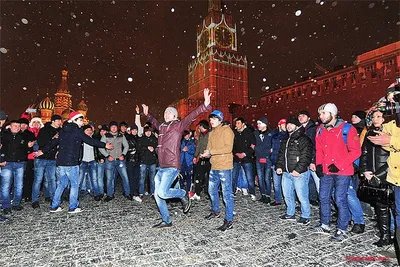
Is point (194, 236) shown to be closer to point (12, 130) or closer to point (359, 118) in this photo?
point (359, 118)

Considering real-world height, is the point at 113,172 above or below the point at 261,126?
below

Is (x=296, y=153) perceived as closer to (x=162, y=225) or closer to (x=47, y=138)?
(x=162, y=225)

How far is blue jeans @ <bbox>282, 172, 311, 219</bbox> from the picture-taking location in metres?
4.40

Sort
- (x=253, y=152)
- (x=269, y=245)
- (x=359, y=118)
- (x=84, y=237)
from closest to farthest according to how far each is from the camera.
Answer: (x=269, y=245) → (x=84, y=237) → (x=359, y=118) → (x=253, y=152)

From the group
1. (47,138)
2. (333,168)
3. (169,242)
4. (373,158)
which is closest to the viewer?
(169,242)

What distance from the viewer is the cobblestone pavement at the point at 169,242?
2936mm

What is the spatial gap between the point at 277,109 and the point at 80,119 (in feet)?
72.0

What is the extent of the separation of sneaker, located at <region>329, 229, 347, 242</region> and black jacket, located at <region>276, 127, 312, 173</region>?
3.56 ft

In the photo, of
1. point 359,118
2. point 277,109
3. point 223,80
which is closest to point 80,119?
point 359,118

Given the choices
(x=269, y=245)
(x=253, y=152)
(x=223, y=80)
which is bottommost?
(x=269, y=245)

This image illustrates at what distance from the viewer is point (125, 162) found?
22.5ft

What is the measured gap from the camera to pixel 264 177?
652cm

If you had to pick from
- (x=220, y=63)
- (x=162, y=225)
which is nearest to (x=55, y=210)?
(x=162, y=225)

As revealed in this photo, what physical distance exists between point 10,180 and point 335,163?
635cm
